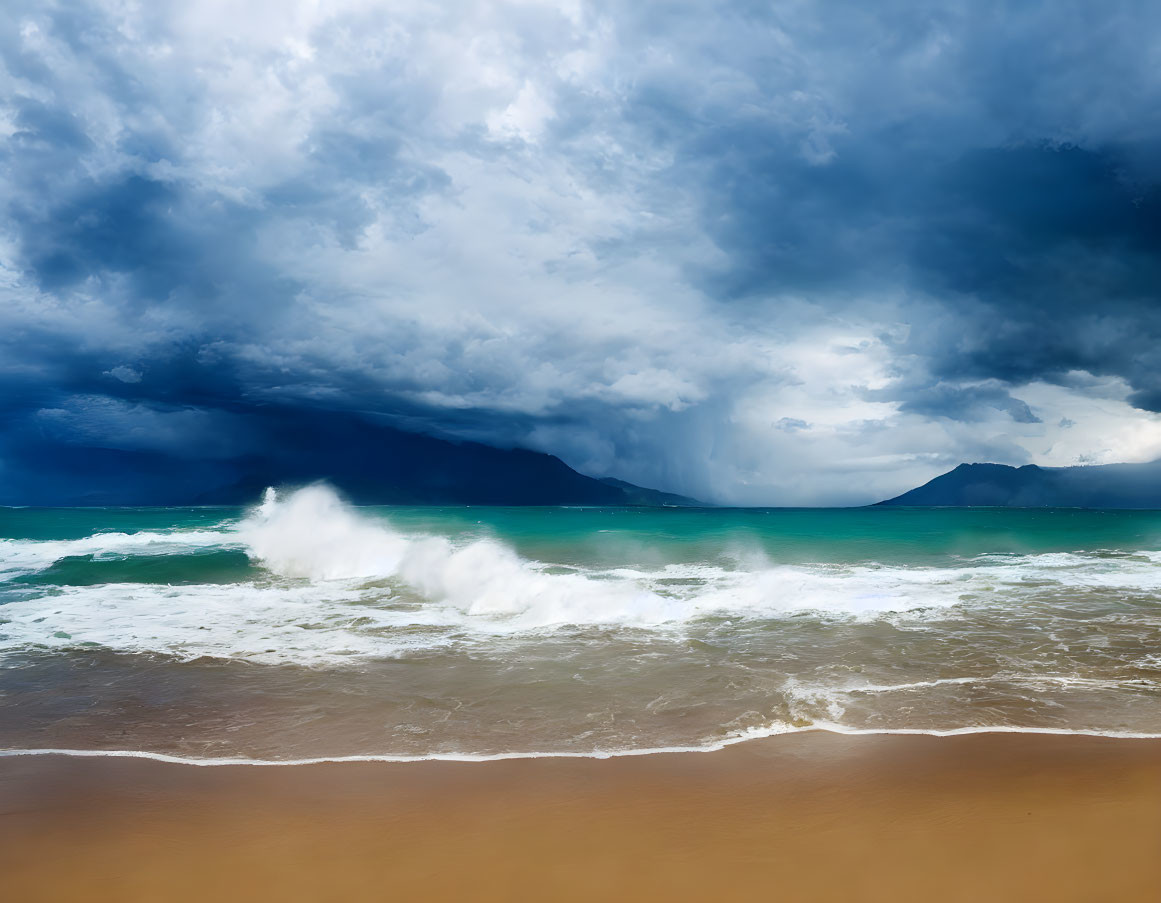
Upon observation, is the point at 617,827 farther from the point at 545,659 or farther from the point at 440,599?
the point at 440,599

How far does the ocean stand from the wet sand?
0.56 m

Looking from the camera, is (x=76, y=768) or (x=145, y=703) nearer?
(x=76, y=768)

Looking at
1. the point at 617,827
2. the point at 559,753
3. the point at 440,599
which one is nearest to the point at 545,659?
the point at 559,753

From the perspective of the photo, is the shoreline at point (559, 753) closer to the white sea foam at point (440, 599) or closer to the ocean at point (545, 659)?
the ocean at point (545, 659)

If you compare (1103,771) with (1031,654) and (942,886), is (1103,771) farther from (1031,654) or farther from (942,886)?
(1031,654)

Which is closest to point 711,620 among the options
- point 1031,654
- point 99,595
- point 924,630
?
point 924,630

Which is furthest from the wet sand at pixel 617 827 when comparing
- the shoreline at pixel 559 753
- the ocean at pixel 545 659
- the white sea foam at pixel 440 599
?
the white sea foam at pixel 440 599

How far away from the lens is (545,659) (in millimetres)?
9641

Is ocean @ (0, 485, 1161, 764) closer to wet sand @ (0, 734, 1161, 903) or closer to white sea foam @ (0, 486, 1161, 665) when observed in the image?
white sea foam @ (0, 486, 1161, 665)

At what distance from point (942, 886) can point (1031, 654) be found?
742 centimetres

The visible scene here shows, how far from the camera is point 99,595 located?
16.9 metres

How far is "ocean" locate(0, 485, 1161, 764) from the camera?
668cm

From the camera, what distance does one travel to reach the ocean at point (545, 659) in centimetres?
668

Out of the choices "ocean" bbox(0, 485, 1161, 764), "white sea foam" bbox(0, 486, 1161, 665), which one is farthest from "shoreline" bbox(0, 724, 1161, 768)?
"white sea foam" bbox(0, 486, 1161, 665)
